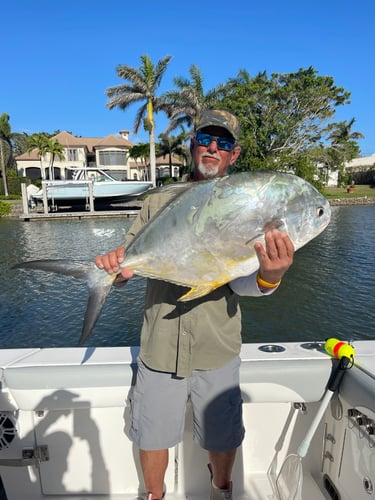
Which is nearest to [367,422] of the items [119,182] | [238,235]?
[238,235]

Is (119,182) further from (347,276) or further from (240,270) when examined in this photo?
(240,270)

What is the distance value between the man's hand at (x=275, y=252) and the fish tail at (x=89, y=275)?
33.9 inches

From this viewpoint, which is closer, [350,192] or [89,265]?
[89,265]

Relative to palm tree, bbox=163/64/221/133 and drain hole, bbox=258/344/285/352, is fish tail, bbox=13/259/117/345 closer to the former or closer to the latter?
drain hole, bbox=258/344/285/352

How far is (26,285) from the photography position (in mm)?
11070

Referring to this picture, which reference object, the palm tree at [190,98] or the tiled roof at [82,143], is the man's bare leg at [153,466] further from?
the tiled roof at [82,143]

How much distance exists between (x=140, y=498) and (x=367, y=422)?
167cm

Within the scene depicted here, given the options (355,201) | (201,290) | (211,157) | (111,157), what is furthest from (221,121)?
(111,157)

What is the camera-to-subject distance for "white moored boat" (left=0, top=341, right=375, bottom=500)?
7.52ft

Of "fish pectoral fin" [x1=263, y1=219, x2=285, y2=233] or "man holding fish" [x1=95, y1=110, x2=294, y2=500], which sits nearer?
"fish pectoral fin" [x1=263, y1=219, x2=285, y2=233]

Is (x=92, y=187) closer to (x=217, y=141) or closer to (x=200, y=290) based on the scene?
(x=217, y=141)

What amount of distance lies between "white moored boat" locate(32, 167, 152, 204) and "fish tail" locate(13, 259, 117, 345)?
27.4m

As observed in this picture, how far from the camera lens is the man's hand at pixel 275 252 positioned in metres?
1.73

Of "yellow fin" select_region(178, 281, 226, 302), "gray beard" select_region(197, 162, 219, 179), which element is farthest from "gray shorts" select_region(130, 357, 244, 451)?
"gray beard" select_region(197, 162, 219, 179)
